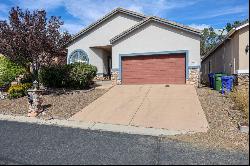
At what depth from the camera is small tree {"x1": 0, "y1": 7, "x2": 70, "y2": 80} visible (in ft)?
50.0

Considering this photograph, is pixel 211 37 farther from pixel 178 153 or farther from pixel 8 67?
pixel 178 153

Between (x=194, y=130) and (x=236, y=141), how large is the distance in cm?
178

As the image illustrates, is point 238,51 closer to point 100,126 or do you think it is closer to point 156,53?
point 156,53

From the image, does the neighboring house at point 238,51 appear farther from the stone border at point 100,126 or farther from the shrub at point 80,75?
the shrub at point 80,75

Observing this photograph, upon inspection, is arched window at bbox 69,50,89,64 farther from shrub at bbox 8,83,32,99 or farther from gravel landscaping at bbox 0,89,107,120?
shrub at bbox 8,83,32,99

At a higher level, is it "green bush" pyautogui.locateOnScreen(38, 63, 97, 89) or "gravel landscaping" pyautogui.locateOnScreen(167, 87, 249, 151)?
"green bush" pyautogui.locateOnScreen(38, 63, 97, 89)

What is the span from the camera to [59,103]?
48.2 ft

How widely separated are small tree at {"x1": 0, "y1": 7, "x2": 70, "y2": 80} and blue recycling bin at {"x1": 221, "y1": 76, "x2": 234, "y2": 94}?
9.76m

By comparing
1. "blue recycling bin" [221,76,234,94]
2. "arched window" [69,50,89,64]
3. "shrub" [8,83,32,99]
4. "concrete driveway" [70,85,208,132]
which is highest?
"arched window" [69,50,89,64]

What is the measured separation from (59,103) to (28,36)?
13.3ft

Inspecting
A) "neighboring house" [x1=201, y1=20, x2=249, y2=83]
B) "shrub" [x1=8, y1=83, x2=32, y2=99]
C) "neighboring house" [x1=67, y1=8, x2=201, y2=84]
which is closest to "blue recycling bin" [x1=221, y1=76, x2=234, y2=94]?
"neighboring house" [x1=201, y1=20, x2=249, y2=83]

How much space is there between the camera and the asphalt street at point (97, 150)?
6688mm

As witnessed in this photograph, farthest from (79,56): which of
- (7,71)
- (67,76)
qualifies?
(67,76)

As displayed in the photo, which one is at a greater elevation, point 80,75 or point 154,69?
point 154,69
